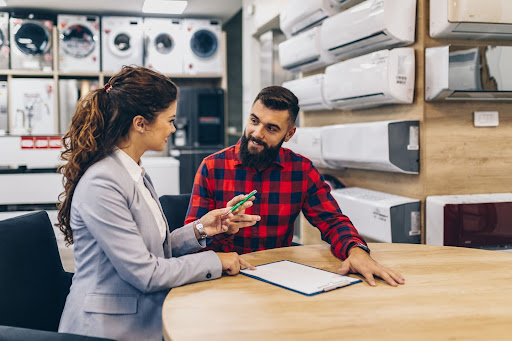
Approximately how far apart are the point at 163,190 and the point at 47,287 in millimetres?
3247

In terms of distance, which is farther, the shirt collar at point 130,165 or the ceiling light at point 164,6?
the ceiling light at point 164,6

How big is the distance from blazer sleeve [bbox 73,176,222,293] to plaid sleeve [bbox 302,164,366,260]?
61cm

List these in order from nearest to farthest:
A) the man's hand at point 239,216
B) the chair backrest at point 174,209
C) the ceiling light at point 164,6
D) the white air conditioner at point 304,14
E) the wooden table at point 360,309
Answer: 1. the wooden table at point 360,309
2. the man's hand at point 239,216
3. the chair backrest at point 174,209
4. the white air conditioner at point 304,14
5. the ceiling light at point 164,6

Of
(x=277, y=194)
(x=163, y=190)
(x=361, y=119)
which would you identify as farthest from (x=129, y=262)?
(x=163, y=190)

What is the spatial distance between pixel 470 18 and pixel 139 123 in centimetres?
176

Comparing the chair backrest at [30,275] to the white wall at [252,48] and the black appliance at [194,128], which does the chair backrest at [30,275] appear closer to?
the white wall at [252,48]

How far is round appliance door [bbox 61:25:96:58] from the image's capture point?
22.4 feet

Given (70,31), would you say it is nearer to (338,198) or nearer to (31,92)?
(31,92)

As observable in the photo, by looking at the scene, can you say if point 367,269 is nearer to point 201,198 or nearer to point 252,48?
point 201,198

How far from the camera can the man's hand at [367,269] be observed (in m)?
1.41

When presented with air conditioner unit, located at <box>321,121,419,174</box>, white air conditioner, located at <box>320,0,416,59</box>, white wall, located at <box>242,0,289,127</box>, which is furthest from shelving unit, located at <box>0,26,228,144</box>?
air conditioner unit, located at <box>321,121,419,174</box>

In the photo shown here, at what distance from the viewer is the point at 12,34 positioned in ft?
22.3

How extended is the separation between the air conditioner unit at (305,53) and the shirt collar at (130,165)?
229 cm

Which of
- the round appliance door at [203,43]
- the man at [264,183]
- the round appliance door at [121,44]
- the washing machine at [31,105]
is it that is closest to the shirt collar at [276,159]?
the man at [264,183]
